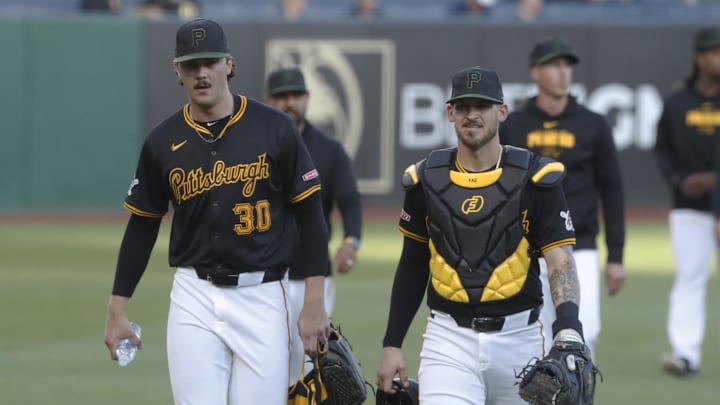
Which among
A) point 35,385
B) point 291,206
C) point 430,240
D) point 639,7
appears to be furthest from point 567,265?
point 639,7

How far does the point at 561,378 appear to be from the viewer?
5453mm

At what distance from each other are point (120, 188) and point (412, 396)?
1622 cm

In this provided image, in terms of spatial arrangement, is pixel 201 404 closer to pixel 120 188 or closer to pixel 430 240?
pixel 430 240

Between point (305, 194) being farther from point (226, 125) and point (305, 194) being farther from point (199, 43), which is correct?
point (199, 43)

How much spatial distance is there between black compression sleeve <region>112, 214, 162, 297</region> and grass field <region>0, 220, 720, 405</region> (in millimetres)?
2822

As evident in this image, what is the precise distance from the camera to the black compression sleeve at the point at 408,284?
20.4 ft

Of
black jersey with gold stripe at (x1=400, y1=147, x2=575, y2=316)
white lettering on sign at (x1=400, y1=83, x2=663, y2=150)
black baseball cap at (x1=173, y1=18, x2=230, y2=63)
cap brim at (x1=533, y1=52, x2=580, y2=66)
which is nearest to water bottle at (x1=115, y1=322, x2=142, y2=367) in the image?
black baseball cap at (x1=173, y1=18, x2=230, y2=63)

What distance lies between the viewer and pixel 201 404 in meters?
6.11

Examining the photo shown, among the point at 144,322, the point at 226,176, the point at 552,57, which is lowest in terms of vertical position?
the point at 144,322

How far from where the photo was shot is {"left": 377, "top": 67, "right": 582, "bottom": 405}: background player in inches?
233

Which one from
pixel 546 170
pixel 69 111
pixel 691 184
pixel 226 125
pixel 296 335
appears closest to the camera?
pixel 546 170

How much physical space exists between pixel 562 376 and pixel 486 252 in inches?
28.2

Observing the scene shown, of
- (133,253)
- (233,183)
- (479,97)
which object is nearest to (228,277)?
(233,183)

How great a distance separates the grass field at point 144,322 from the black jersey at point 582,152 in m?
1.25
